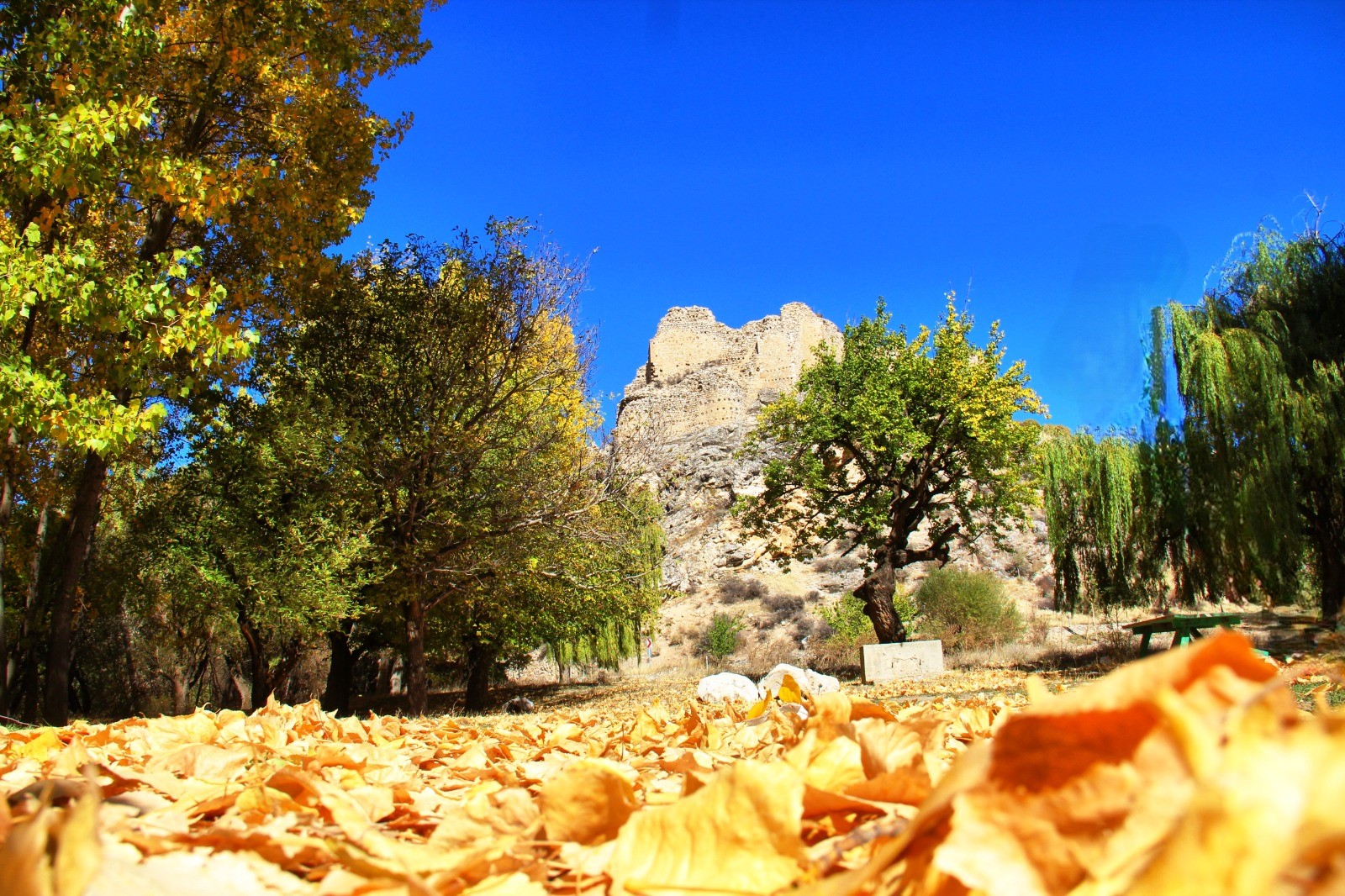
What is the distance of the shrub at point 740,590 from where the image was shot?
36.8 metres

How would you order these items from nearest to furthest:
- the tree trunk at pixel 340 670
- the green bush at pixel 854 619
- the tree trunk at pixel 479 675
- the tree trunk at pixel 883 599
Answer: the tree trunk at pixel 340 670, the tree trunk at pixel 883 599, the tree trunk at pixel 479 675, the green bush at pixel 854 619

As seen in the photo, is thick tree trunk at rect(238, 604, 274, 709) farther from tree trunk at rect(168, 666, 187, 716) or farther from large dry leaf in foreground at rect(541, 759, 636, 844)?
large dry leaf in foreground at rect(541, 759, 636, 844)

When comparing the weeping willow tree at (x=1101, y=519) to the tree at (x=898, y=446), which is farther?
the tree at (x=898, y=446)

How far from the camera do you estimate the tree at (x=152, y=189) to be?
5230 mm

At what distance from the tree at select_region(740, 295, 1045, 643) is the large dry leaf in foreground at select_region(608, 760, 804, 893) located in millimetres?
15385

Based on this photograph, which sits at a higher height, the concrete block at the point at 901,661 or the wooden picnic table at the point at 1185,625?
the wooden picnic table at the point at 1185,625

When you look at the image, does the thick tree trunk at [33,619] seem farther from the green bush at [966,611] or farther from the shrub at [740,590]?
the shrub at [740,590]

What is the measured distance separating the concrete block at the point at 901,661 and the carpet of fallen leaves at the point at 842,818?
13.1 meters

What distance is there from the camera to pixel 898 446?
53.6ft

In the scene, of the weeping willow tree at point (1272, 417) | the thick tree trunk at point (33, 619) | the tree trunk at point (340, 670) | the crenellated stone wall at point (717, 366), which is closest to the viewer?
the weeping willow tree at point (1272, 417)

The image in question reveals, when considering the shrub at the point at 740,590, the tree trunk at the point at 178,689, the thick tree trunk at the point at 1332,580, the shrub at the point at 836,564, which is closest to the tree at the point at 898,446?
the thick tree trunk at the point at 1332,580

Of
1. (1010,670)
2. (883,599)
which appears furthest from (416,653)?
(1010,670)

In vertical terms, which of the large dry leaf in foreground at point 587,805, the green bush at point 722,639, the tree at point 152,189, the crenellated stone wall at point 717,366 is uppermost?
the crenellated stone wall at point 717,366

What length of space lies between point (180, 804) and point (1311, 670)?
177cm
